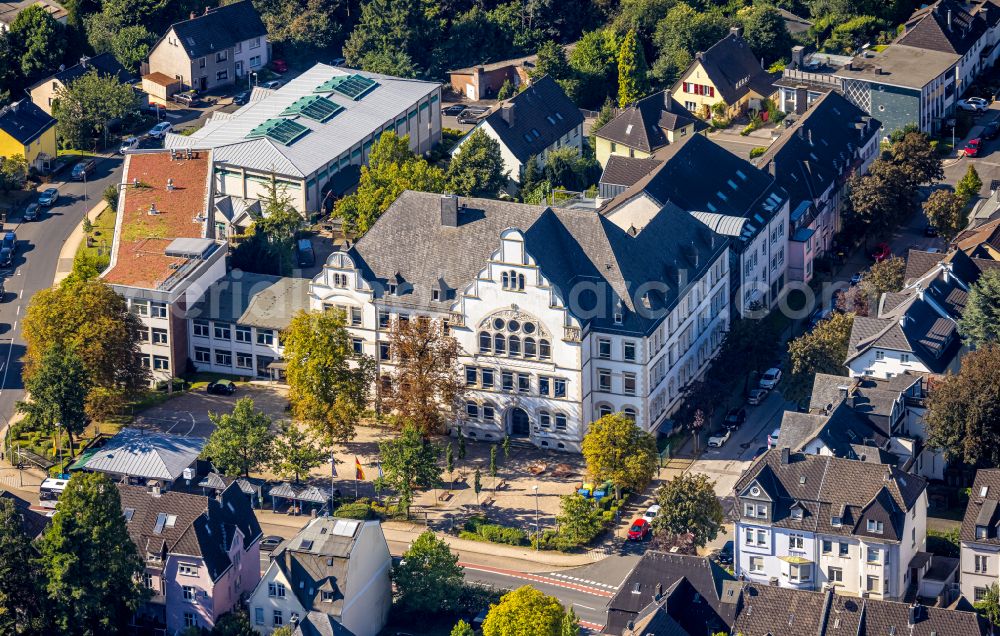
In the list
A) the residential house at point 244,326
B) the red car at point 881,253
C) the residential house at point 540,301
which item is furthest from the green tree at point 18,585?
the red car at point 881,253

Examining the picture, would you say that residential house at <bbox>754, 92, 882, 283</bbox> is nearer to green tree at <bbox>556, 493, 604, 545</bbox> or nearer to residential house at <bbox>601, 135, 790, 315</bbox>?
residential house at <bbox>601, 135, 790, 315</bbox>

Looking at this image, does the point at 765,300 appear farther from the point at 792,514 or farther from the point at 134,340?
the point at 134,340

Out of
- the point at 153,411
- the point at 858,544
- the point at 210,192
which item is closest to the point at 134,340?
the point at 153,411

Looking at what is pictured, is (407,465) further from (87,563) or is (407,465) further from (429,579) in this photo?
(87,563)

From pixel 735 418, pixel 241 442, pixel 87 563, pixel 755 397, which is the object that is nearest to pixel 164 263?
pixel 241 442

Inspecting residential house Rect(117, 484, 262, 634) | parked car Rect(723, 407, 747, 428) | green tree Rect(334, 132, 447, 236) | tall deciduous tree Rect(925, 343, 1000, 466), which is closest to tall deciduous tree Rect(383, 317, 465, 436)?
parked car Rect(723, 407, 747, 428)

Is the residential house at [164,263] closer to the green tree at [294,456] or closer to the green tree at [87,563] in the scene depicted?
the green tree at [294,456]
